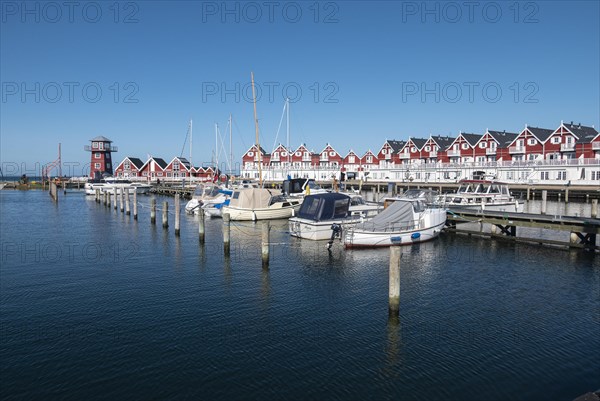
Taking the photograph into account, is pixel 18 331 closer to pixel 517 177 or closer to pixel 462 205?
pixel 462 205

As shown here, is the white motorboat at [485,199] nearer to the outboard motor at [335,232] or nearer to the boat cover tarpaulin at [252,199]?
the outboard motor at [335,232]

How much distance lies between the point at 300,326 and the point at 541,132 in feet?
266

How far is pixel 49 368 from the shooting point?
38.0ft

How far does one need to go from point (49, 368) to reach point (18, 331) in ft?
10.9

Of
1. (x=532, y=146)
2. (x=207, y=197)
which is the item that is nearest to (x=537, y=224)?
(x=207, y=197)

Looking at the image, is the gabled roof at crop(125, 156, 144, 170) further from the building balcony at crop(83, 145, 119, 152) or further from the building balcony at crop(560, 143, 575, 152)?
the building balcony at crop(560, 143, 575, 152)

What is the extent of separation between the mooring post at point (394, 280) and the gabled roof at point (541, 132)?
75758 mm

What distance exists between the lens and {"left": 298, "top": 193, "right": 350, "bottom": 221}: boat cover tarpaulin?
2861cm

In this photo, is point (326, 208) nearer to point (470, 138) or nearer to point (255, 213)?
point (255, 213)

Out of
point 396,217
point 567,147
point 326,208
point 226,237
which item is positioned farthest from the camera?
point 567,147

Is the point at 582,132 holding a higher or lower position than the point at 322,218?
higher

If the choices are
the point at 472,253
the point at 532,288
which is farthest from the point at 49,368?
the point at 472,253

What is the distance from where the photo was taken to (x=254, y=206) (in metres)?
40.8

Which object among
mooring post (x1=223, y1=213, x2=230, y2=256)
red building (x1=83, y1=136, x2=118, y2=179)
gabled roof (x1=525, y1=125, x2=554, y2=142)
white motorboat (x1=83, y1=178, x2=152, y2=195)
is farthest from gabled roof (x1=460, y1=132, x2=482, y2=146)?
red building (x1=83, y1=136, x2=118, y2=179)
